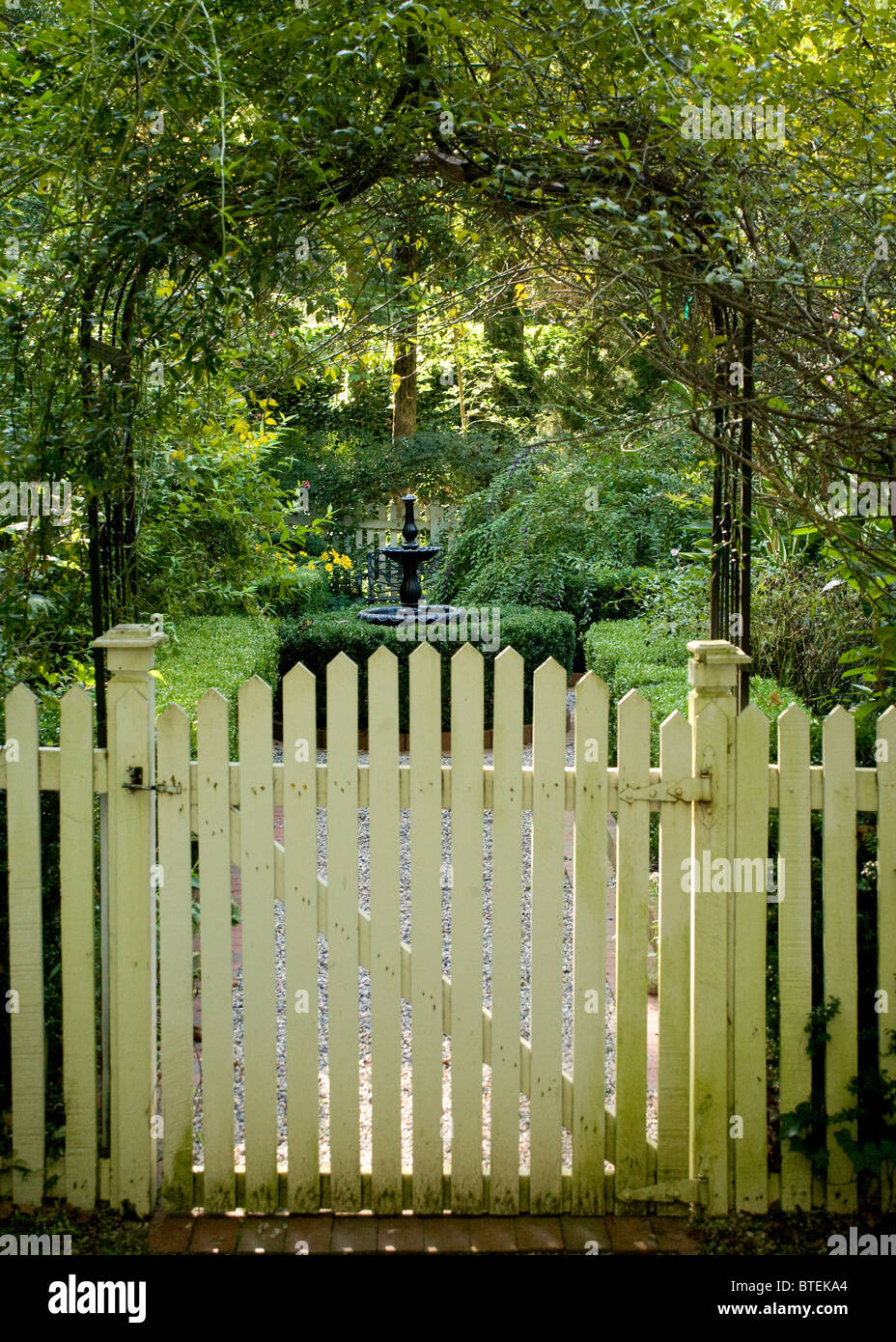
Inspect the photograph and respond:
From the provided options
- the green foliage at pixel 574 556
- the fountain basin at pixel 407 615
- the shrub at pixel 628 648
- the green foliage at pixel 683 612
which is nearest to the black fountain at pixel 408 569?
the fountain basin at pixel 407 615

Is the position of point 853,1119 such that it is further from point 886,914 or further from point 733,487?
point 733,487

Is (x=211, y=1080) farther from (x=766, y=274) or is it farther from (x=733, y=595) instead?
(x=766, y=274)

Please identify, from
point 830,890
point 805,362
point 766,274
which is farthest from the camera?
point 805,362

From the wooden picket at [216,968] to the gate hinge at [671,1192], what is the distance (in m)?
0.98

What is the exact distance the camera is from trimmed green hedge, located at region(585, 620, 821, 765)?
4480mm

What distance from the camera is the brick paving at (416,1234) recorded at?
99.8 inches

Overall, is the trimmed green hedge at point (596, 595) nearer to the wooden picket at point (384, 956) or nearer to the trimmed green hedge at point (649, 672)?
the trimmed green hedge at point (649, 672)

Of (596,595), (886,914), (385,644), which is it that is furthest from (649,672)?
(596,595)

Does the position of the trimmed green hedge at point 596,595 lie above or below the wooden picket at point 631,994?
above

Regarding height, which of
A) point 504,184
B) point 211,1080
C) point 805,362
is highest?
point 504,184

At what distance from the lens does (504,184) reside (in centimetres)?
282

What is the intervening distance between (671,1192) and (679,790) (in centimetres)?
99
